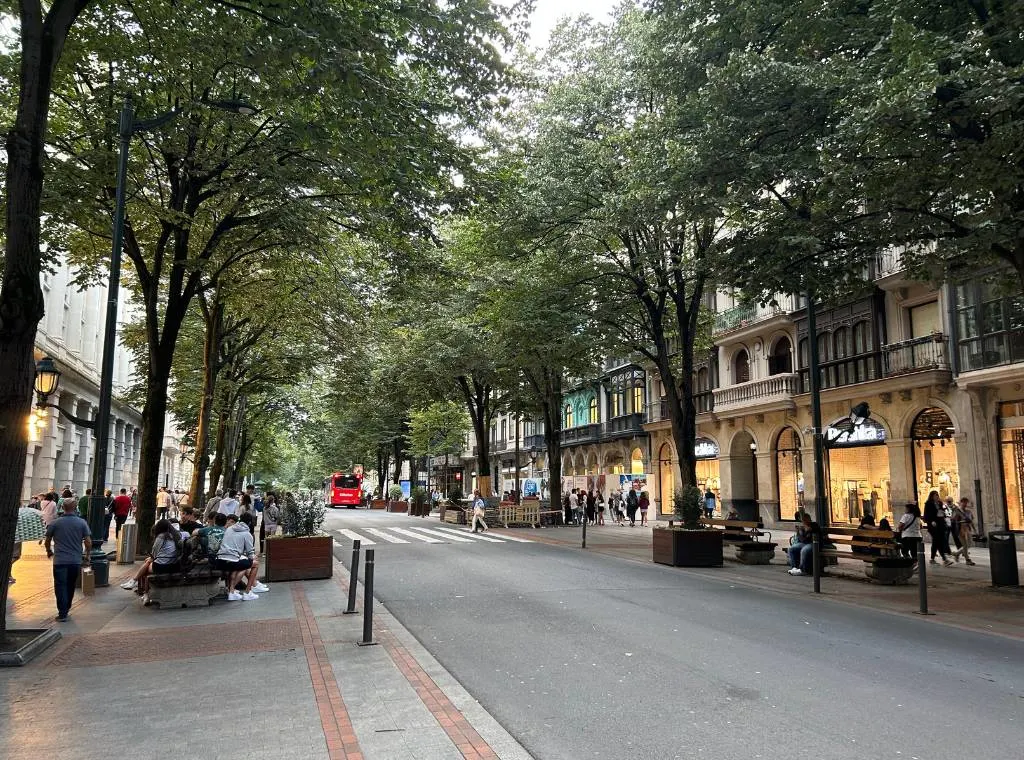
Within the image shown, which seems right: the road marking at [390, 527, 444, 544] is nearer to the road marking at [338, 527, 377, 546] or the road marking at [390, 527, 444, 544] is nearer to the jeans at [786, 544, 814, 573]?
the road marking at [338, 527, 377, 546]

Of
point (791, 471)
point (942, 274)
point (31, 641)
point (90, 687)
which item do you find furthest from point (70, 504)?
Result: point (791, 471)

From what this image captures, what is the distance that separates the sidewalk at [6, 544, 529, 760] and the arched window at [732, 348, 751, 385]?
2672 centimetres

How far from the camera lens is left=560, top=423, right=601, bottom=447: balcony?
4672cm

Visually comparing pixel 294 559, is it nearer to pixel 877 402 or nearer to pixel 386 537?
pixel 386 537

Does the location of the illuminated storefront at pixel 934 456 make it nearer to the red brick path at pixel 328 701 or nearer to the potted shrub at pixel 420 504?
the red brick path at pixel 328 701

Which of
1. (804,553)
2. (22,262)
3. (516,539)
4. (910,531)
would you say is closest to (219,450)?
(516,539)

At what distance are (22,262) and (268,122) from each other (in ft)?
22.8

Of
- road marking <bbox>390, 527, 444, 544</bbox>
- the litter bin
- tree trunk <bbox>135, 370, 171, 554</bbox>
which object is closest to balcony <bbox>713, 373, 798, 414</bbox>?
road marking <bbox>390, 527, 444, 544</bbox>

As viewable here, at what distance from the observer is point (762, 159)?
11750 millimetres

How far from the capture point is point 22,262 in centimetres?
770

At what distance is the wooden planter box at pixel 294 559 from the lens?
13.6 m

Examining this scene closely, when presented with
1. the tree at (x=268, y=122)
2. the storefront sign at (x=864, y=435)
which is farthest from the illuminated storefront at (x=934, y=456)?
the tree at (x=268, y=122)

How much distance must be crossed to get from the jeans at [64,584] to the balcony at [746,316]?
2500 centimetres

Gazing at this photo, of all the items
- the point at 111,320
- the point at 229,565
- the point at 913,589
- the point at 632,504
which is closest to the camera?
the point at 229,565
